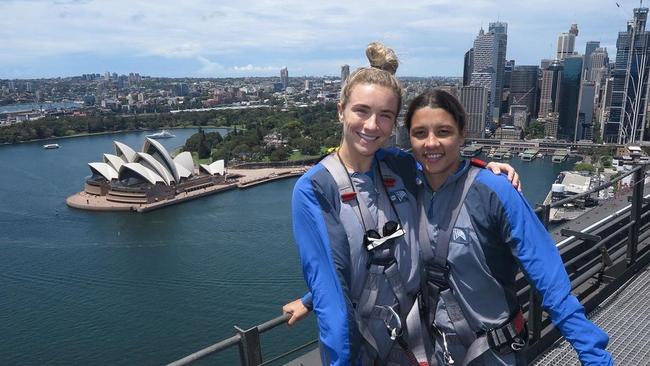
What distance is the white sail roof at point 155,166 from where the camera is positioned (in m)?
15.3

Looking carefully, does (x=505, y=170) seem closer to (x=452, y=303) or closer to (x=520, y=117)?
(x=452, y=303)

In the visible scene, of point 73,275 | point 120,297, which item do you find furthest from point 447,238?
point 73,275

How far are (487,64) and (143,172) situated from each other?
1209 inches

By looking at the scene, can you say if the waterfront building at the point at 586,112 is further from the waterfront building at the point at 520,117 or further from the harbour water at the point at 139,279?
the harbour water at the point at 139,279

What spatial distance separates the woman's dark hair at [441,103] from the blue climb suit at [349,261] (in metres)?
0.10

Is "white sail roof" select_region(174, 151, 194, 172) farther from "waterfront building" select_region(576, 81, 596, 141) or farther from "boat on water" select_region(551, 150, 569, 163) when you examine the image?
"waterfront building" select_region(576, 81, 596, 141)

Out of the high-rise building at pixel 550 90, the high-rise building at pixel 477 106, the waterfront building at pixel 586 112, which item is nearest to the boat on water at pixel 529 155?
the high-rise building at pixel 477 106

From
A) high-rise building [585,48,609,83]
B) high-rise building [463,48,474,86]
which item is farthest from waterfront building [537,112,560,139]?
high-rise building [585,48,609,83]

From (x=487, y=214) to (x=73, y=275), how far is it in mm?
8846

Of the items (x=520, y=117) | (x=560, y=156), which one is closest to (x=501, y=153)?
(x=560, y=156)

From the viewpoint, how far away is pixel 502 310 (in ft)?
2.15

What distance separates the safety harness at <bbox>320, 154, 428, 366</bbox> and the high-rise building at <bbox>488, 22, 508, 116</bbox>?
3562 cm

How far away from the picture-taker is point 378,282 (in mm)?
618

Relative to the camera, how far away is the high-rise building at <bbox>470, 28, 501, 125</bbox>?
109ft
